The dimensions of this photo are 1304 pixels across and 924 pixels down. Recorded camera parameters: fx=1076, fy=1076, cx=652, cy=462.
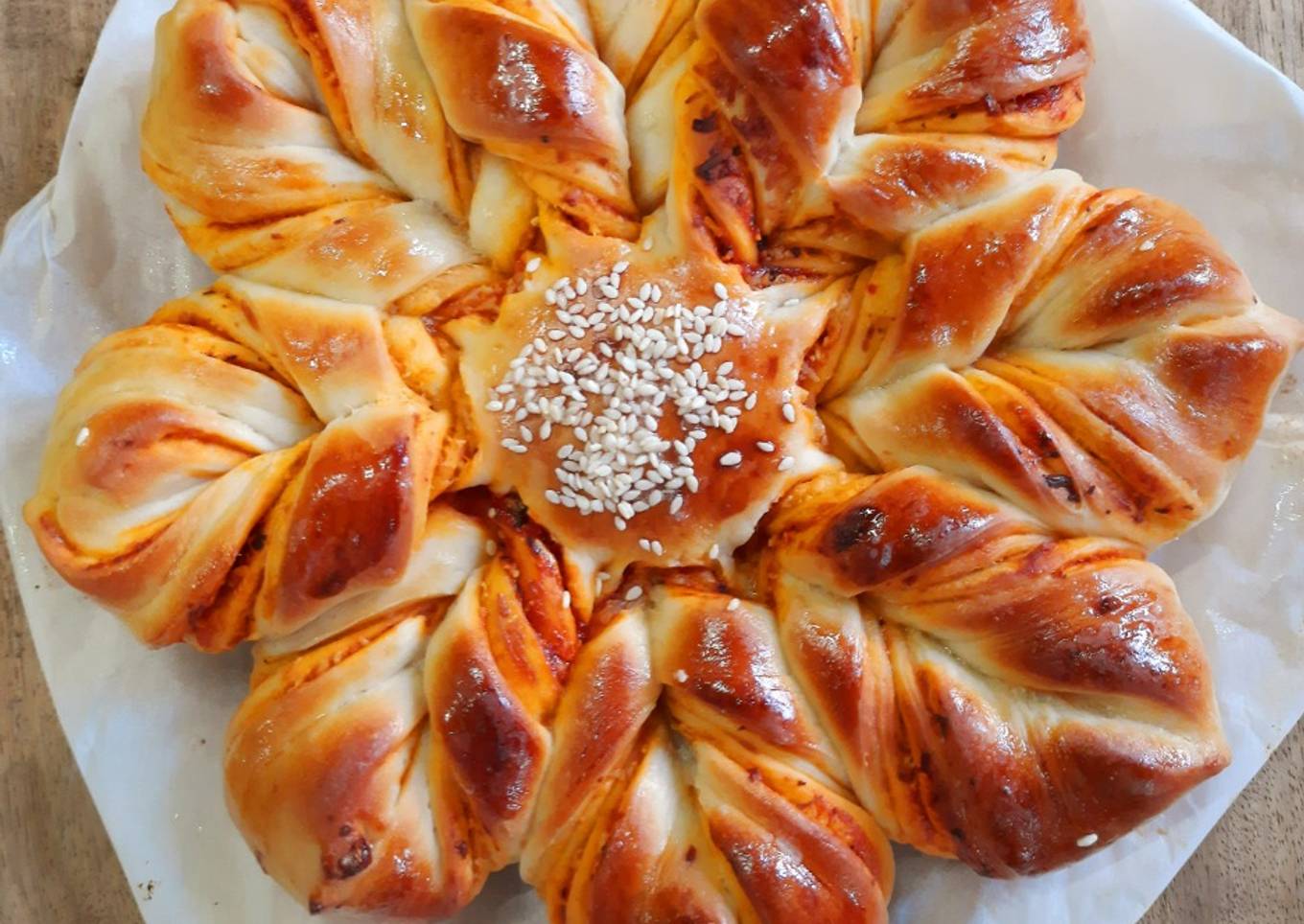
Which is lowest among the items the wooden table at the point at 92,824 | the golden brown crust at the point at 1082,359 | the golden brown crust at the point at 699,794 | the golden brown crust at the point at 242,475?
the wooden table at the point at 92,824

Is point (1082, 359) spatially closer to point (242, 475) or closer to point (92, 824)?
point (242, 475)

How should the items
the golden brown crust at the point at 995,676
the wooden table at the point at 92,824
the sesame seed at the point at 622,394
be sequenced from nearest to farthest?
the golden brown crust at the point at 995,676 < the sesame seed at the point at 622,394 < the wooden table at the point at 92,824

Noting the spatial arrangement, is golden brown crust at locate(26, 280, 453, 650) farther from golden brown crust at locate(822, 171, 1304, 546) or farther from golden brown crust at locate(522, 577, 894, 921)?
golden brown crust at locate(822, 171, 1304, 546)

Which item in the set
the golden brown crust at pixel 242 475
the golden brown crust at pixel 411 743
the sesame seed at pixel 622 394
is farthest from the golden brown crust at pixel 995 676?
the golden brown crust at pixel 242 475

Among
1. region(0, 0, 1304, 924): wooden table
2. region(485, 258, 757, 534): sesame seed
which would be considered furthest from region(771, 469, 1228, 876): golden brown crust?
region(0, 0, 1304, 924): wooden table

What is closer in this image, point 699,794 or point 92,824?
point 699,794

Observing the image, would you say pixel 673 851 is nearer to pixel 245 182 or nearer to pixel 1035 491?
pixel 1035 491

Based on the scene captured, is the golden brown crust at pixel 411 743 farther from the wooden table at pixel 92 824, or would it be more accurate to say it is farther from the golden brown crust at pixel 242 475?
the wooden table at pixel 92 824

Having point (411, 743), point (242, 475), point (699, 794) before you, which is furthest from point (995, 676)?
point (242, 475)
